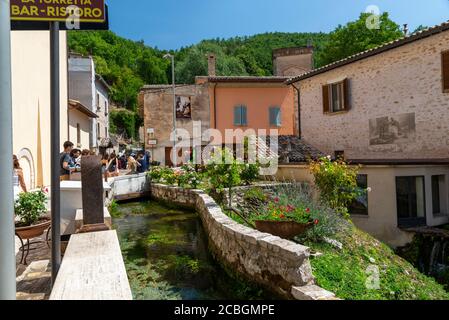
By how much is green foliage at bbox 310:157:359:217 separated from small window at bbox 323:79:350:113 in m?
6.62

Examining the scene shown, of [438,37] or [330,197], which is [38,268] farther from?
[438,37]

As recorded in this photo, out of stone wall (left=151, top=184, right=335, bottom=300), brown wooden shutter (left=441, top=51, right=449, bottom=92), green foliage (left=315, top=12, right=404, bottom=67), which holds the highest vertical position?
green foliage (left=315, top=12, right=404, bottom=67)

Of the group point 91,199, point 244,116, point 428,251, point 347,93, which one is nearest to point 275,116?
point 244,116

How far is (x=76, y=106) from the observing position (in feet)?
53.7

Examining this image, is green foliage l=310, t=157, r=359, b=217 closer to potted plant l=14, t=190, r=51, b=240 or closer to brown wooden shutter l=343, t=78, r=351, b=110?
potted plant l=14, t=190, r=51, b=240

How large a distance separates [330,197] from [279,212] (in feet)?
9.20

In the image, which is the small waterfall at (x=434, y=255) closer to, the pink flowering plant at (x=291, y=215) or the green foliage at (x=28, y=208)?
the pink flowering plant at (x=291, y=215)

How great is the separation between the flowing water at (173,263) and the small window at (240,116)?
13.0 m

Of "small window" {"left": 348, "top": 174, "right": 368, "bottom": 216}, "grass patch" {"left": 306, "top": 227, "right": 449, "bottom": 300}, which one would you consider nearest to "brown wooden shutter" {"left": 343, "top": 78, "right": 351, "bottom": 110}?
"small window" {"left": 348, "top": 174, "right": 368, "bottom": 216}

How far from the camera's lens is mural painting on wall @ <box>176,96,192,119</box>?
23406 millimetres

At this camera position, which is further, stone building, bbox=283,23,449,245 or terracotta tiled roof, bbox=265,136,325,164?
terracotta tiled roof, bbox=265,136,325,164

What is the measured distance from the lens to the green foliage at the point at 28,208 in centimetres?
441

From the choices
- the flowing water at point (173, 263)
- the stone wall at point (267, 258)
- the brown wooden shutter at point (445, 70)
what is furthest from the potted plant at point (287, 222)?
the brown wooden shutter at point (445, 70)
